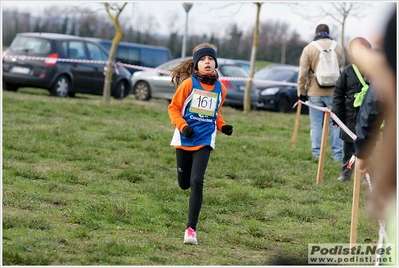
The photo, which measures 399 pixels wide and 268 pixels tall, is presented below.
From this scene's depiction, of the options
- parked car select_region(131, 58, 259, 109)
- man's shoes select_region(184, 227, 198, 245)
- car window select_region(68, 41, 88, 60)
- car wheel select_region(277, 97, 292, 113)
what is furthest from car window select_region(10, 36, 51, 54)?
man's shoes select_region(184, 227, 198, 245)

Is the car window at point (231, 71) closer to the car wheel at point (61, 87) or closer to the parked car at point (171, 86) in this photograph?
the parked car at point (171, 86)

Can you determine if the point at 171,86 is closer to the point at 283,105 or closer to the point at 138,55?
the point at 283,105

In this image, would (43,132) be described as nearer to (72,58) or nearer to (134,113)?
(134,113)

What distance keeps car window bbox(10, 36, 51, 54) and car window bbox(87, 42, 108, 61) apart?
1.51m

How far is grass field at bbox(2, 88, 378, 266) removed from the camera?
619 centimetres

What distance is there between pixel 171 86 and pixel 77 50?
2.74 m

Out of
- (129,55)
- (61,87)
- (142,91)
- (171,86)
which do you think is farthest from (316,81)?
(129,55)

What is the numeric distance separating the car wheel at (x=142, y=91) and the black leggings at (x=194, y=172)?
1610cm

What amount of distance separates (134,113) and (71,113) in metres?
1.70

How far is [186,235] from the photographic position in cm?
656

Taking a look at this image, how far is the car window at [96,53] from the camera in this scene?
21684 millimetres

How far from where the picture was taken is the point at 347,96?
31.1ft

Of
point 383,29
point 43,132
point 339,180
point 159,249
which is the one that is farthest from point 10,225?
point 43,132

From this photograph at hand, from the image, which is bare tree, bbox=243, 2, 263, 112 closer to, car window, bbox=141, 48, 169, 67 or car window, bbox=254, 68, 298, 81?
car window, bbox=254, 68, 298, 81
